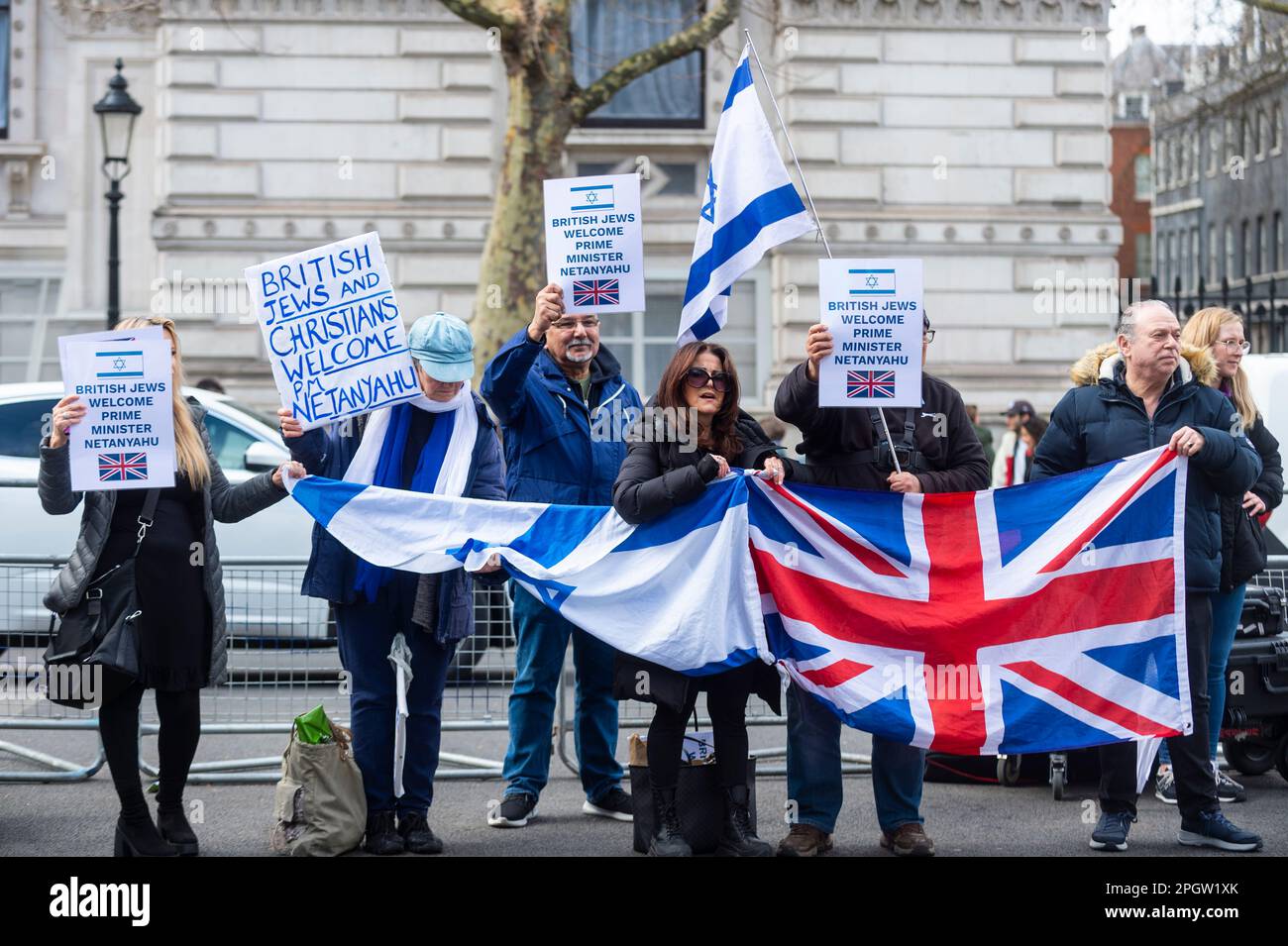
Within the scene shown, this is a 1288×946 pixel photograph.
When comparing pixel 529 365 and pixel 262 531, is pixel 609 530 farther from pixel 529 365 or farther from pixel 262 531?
pixel 262 531

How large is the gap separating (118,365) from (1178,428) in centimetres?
400

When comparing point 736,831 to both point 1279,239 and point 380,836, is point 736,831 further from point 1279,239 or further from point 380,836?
point 1279,239

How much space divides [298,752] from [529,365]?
174cm

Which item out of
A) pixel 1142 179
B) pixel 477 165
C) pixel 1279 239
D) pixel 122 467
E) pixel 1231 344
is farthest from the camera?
pixel 1142 179

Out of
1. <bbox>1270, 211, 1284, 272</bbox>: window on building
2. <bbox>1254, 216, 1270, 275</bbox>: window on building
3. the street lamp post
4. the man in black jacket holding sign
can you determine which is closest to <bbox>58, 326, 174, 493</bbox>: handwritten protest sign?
the man in black jacket holding sign

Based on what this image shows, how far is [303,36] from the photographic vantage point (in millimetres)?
21234

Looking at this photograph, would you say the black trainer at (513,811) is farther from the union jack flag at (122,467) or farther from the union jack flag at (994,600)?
the union jack flag at (122,467)

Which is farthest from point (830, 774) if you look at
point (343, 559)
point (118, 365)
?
point (118, 365)

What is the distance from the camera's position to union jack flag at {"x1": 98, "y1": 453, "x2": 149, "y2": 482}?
632 centimetres

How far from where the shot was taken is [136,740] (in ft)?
21.4
